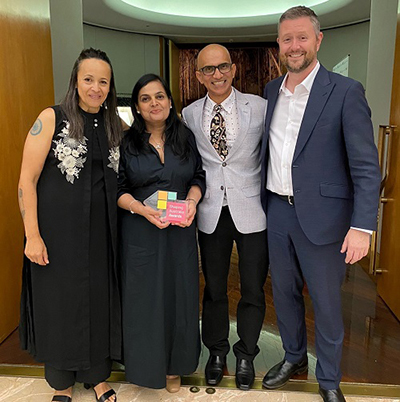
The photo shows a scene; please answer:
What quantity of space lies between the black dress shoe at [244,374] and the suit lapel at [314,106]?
1.18 m

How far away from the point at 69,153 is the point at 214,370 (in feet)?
4.49

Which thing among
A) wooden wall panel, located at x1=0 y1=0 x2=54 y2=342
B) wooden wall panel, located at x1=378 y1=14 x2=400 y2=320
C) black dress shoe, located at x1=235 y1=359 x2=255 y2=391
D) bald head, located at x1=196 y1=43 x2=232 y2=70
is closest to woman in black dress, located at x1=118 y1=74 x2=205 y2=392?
bald head, located at x1=196 y1=43 x2=232 y2=70

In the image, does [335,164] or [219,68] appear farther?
[219,68]

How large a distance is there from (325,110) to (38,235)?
136 centimetres

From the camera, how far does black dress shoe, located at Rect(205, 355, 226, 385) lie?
7.34 ft

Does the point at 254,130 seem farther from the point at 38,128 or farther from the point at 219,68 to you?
the point at 38,128

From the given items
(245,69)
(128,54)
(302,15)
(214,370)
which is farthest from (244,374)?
(245,69)

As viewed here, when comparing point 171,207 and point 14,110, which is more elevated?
point 14,110

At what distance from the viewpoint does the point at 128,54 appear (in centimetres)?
806

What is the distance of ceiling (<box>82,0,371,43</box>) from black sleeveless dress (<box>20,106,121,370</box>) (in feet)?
17.0

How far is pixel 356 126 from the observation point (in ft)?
5.64

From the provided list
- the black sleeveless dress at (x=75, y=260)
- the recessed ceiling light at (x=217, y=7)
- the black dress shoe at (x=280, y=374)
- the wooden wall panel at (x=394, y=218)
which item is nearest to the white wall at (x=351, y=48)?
the recessed ceiling light at (x=217, y=7)

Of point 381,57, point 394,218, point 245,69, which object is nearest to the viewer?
point 394,218

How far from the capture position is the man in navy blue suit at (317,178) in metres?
1.74
